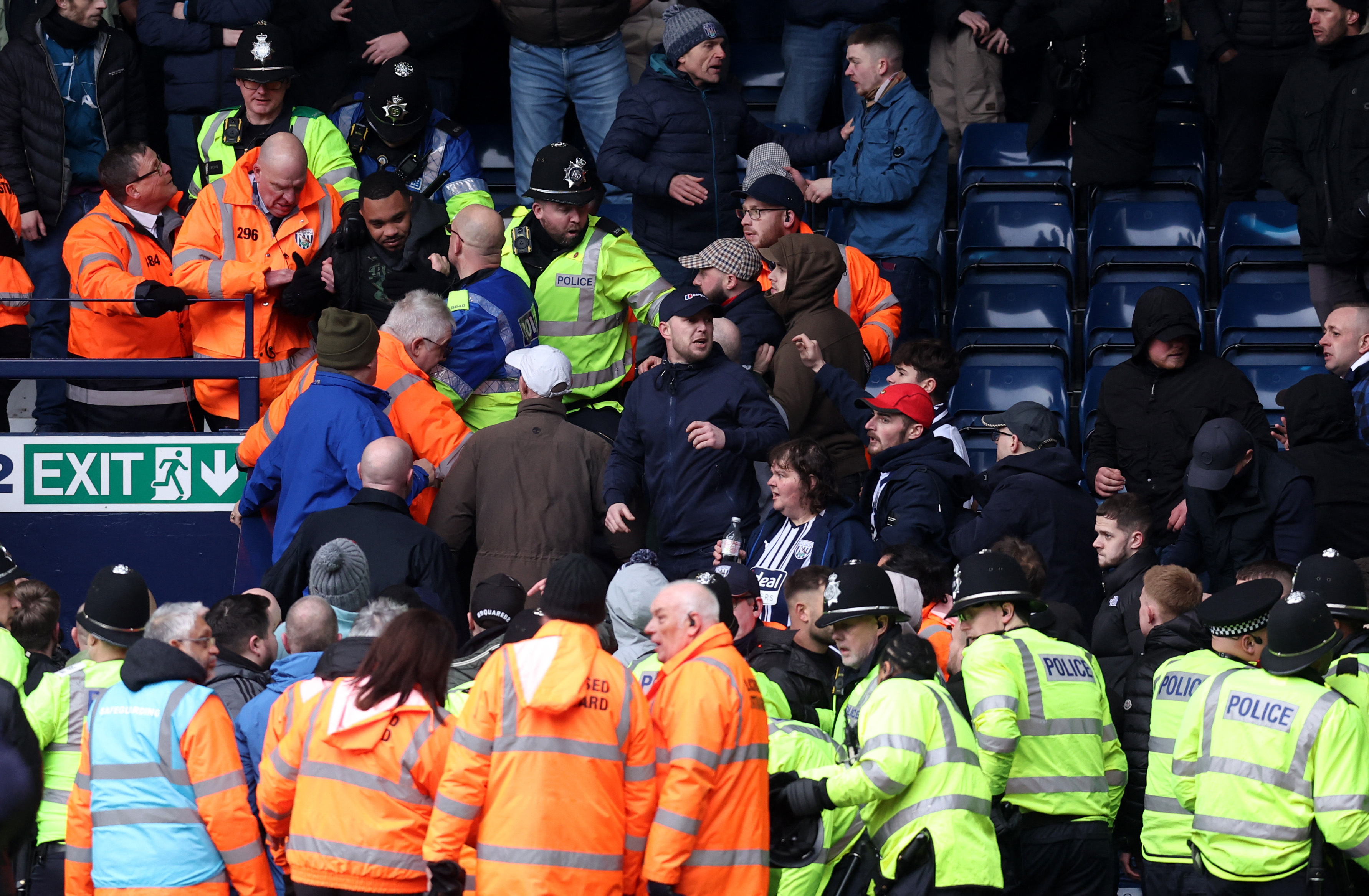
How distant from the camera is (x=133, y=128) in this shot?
392 inches

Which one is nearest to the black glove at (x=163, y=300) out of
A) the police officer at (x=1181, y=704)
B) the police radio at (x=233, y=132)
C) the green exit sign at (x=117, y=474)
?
the green exit sign at (x=117, y=474)

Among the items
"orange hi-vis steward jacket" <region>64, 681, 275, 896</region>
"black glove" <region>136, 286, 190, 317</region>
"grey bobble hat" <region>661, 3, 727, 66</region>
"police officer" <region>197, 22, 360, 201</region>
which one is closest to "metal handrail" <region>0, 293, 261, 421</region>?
"black glove" <region>136, 286, 190, 317</region>

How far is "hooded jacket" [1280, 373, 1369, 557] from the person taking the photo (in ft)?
24.2

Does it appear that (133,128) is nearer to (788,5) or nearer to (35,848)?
(788,5)

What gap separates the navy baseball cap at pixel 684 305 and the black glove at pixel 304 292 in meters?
1.79

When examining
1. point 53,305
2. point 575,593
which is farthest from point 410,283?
point 575,593

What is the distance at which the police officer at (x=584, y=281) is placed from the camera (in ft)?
27.0

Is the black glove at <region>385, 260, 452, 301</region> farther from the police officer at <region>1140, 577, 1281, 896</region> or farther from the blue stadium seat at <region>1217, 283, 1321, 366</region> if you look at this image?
the blue stadium seat at <region>1217, 283, 1321, 366</region>

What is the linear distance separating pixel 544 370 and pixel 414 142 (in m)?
2.27

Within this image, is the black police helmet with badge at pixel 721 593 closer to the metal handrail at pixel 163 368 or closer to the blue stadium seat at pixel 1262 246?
the metal handrail at pixel 163 368

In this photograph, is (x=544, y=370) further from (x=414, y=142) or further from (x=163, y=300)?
(x=414, y=142)

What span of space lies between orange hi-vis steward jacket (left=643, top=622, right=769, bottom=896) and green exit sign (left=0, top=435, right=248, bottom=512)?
12.1 feet

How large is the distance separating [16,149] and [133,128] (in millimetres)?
679

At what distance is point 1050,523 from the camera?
23.2 ft
